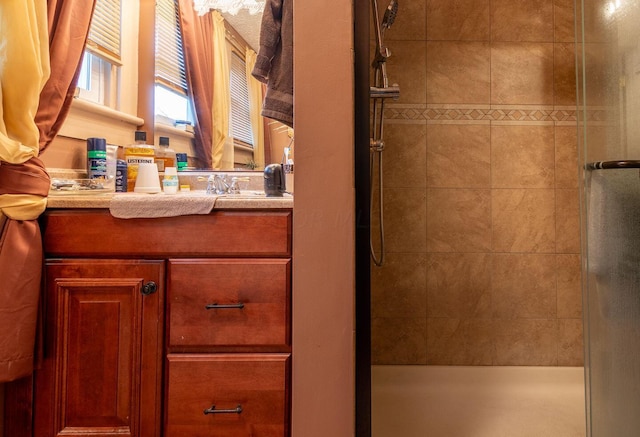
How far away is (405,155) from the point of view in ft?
5.76

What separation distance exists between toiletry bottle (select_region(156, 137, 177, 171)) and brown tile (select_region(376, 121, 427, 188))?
0.97m

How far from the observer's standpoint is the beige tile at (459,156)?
5.75 feet

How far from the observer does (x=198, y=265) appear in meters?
0.95

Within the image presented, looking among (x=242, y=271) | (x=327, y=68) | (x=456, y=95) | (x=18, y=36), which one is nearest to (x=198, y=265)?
(x=242, y=271)

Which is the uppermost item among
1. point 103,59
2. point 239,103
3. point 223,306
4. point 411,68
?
point 411,68

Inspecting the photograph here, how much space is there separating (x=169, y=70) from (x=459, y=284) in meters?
1.67

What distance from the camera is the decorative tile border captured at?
1743mm

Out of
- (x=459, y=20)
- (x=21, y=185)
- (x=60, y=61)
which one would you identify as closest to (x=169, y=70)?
(x=60, y=61)

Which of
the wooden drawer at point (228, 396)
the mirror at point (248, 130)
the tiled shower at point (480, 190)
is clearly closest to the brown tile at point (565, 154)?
the tiled shower at point (480, 190)

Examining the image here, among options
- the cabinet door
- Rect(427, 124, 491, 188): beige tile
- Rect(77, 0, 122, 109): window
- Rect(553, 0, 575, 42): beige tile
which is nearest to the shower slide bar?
Rect(427, 124, 491, 188): beige tile

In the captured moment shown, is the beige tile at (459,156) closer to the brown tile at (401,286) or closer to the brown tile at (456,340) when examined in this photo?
the brown tile at (401,286)

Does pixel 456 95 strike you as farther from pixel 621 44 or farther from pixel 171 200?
pixel 171 200

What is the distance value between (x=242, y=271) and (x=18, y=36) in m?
0.82

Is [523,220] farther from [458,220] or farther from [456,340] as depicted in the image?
[456,340]
